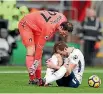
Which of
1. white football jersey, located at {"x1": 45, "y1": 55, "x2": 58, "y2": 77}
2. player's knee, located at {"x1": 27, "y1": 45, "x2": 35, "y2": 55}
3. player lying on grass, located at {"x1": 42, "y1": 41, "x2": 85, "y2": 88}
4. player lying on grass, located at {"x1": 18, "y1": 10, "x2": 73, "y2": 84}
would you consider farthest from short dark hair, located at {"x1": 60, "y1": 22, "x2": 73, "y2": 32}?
player's knee, located at {"x1": 27, "y1": 45, "x2": 35, "y2": 55}

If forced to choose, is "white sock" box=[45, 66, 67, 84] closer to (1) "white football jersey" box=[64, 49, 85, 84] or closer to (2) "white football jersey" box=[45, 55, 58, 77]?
(2) "white football jersey" box=[45, 55, 58, 77]

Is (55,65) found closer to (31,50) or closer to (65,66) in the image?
(65,66)

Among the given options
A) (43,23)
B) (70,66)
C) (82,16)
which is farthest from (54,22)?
(82,16)

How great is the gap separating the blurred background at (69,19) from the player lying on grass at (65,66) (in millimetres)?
9855

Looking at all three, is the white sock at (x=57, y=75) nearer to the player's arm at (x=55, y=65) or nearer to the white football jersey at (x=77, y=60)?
the player's arm at (x=55, y=65)

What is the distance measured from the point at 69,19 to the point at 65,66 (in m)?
11.9

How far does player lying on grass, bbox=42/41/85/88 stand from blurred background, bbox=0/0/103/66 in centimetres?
986

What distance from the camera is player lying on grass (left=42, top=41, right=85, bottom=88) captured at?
12.1 m

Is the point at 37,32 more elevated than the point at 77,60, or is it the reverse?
the point at 37,32

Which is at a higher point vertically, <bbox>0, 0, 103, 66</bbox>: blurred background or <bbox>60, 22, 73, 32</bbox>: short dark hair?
<bbox>60, 22, 73, 32</bbox>: short dark hair

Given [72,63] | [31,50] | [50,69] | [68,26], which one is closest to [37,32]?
[31,50]

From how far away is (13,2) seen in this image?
22562 millimetres

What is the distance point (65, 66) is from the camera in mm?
12062

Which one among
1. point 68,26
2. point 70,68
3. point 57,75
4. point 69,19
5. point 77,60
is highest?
point 68,26
